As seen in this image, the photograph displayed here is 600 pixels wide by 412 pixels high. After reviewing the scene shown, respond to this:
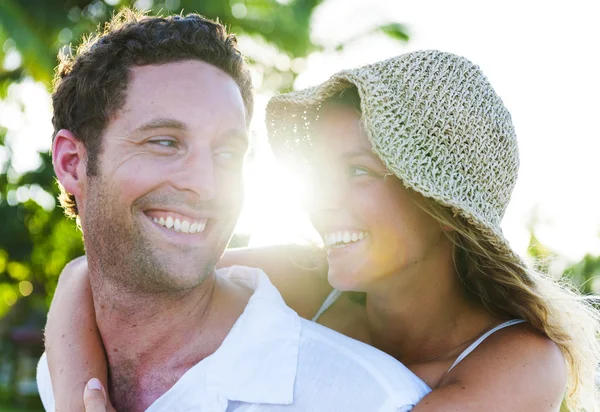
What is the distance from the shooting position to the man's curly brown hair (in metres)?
2.74

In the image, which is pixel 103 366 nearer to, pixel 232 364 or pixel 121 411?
pixel 121 411

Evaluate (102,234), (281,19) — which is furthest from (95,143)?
(281,19)

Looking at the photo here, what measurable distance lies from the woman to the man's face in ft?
1.40

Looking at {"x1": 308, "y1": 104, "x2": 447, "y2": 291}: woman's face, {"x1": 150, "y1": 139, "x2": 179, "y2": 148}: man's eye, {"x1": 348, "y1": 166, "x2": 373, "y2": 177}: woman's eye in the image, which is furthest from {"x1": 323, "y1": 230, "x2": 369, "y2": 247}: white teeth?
{"x1": 150, "y1": 139, "x2": 179, "y2": 148}: man's eye

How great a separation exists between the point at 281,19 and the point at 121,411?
14.3 meters

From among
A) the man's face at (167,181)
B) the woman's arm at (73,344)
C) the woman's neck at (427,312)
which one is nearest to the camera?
the man's face at (167,181)

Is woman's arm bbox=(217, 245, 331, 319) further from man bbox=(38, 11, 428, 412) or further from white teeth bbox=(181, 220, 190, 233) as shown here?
white teeth bbox=(181, 220, 190, 233)

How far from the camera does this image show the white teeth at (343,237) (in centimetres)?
289

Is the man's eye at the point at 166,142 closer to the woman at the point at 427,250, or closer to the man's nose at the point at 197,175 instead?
the man's nose at the point at 197,175

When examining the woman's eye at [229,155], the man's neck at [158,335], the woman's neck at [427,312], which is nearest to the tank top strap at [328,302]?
the woman's neck at [427,312]

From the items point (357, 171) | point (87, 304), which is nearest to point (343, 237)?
point (357, 171)

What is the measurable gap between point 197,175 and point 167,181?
11 centimetres

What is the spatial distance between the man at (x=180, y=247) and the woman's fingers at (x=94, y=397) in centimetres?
2

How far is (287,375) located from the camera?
2.39m
